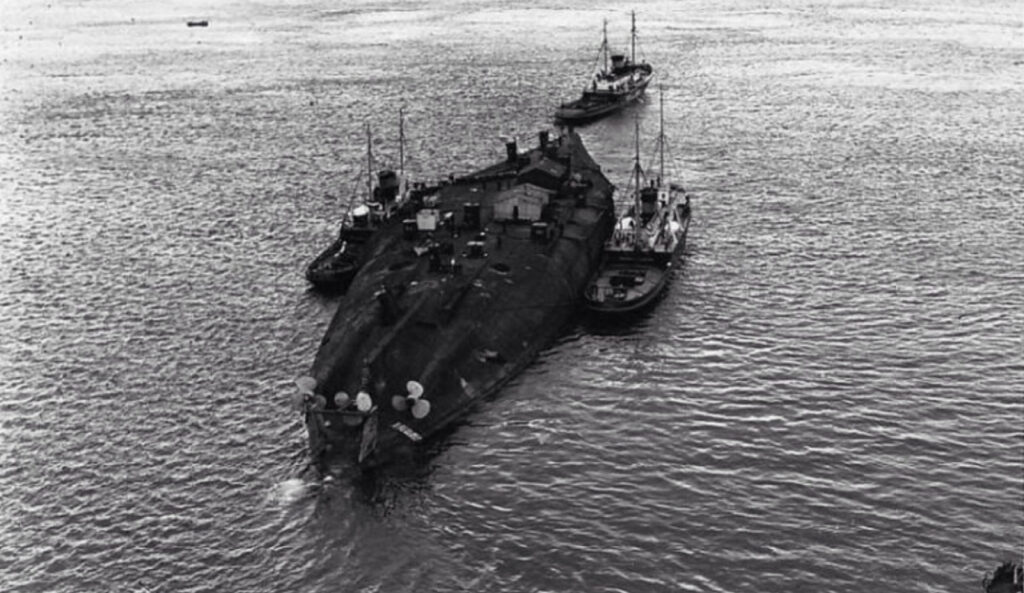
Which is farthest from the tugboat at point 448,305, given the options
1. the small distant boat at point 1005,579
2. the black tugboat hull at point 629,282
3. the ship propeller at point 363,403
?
the small distant boat at point 1005,579

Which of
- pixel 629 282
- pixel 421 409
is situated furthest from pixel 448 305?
pixel 629 282

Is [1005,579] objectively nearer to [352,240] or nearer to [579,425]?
[579,425]

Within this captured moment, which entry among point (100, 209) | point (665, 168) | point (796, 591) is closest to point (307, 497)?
point (796, 591)

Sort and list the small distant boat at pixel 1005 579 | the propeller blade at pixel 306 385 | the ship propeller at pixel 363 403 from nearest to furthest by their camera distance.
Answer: the small distant boat at pixel 1005 579 → the ship propeller at pixel 363 403 → the propeller blade at pixel 306 385

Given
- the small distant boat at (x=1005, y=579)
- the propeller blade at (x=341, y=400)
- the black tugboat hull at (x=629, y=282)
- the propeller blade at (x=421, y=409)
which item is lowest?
the small distant boat at (x=1005, y=579)

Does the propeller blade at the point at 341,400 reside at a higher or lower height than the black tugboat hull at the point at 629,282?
lower

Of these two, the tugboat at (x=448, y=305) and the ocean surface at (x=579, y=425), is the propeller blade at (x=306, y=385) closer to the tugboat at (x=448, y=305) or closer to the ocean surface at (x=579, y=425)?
the tugboat at (x=448, y=305)
